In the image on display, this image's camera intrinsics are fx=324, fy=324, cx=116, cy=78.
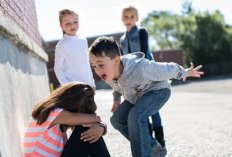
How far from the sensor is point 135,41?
417 centimetres

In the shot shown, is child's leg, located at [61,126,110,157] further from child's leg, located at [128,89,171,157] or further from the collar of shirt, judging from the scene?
the collar of shirt

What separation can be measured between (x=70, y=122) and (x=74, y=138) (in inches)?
5.2

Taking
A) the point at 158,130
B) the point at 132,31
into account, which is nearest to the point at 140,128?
the point at 158,130

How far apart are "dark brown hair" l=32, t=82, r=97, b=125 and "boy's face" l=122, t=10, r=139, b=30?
70.9 inches

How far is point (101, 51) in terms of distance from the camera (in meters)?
3.02

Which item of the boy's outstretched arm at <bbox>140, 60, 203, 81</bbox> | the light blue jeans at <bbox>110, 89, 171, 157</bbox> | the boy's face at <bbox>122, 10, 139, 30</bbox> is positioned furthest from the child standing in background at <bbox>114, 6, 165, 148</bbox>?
the boy's outstretched arm at <bbox>140, 60, 203, 81</bbox>

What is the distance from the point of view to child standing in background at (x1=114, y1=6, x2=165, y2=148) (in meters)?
4.09

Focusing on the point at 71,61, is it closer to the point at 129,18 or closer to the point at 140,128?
the point at 129,18

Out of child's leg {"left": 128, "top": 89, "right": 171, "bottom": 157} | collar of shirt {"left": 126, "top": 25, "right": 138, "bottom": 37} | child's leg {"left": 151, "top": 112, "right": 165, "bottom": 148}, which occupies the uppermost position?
collar of shirt {"left": 126, "top": 25, "right": 138, "bottom": 37}

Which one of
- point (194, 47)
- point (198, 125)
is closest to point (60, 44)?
point (198, 125)

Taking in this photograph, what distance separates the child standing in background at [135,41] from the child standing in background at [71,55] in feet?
1.85

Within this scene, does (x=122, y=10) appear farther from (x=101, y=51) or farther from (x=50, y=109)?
(x=50, y=109)

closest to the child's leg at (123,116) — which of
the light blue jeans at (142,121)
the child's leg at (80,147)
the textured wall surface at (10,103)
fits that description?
the light blue jeans at (142,121)

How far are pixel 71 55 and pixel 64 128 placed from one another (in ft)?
5.26
